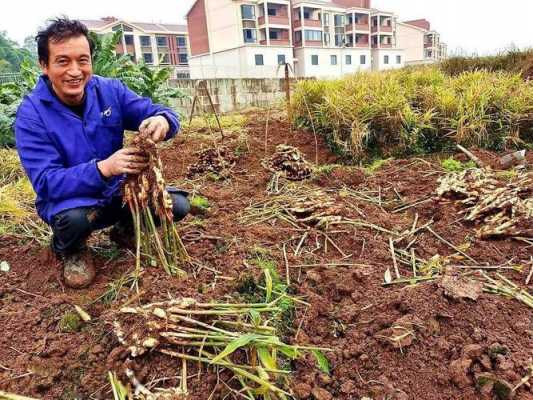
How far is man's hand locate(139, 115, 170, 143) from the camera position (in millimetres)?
1674

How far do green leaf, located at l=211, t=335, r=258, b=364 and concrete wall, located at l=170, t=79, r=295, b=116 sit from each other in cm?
711

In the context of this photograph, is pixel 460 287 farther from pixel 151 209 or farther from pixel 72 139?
pixel 72 139

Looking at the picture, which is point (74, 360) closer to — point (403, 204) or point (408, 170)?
point (403, 204)

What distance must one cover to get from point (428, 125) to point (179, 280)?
3.19m

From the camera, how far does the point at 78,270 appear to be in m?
1.81

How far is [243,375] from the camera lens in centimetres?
115

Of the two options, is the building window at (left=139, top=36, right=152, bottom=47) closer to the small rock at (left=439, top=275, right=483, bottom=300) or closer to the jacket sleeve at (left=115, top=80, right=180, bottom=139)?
the jacket sleeve at (left=115, top=80, right=180, bottom=139)

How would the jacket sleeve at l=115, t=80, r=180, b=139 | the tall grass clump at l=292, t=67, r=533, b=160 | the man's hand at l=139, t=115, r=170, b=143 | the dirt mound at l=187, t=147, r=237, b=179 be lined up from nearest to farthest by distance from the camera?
1. the man's hand at l=139, t=115, r=170, b=143
2. the jacket sleeve at l=115, t=80, r=180, b=139
3. the dirt mound at l=187, t=147, r=237, b=179
4. the tall grass clump at l=292, t=67, r=533, b=160

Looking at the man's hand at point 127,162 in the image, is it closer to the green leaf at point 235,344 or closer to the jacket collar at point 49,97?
the jacket collar at point 49,97

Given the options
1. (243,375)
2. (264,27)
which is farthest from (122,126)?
(264,27)

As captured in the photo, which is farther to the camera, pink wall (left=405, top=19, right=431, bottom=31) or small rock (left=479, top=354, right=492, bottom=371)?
pink wall (left=405, top=19, right=431, bottom=31)

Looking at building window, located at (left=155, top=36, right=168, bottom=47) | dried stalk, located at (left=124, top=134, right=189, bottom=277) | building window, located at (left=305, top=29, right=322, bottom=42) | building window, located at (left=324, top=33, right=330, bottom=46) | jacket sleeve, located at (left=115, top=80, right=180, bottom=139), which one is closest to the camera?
dried stalk, located at (left=124, top=134, right=189, bottom=277)

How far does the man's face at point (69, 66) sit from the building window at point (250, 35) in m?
30.7

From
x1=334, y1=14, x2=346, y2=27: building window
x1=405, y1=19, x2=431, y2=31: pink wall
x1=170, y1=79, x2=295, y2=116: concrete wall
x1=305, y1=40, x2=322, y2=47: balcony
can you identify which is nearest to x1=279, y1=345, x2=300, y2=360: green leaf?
x1=170, y1=79, x2=295, y2=116: concrete wall
